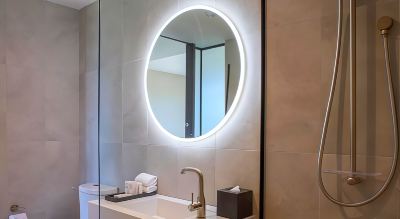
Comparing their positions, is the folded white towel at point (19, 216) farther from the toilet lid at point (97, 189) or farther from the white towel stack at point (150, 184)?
the white towel stack at point (150, 184)

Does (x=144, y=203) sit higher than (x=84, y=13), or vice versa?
(x=84, y=13)

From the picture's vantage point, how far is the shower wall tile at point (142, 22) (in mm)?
2031

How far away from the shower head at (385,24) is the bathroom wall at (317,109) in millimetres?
26

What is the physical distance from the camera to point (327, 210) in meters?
1.33

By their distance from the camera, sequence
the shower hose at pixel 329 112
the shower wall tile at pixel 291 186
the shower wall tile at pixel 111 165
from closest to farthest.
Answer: the shower hose at pixel 329 112, the shower wall tile at pixel 291 186, the shower wall tile at pixel 111 165

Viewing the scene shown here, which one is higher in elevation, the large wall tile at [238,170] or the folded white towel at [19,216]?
the large wall tile at [238,170]

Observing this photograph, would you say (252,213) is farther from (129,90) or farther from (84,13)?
(84,13)

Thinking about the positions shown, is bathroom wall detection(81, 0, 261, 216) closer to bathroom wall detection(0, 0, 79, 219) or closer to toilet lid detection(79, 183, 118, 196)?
toilet lid detection(79, 183, 118, 196)

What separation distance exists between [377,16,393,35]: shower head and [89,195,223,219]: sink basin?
3.90 feet

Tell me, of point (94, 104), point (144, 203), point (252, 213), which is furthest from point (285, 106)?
point (94, 104)

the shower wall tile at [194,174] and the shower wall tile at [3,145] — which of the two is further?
the shower wall tile at [3,145]

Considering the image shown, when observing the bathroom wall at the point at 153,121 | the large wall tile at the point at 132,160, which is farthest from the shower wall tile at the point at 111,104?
the large wall tile at the point at 132,160

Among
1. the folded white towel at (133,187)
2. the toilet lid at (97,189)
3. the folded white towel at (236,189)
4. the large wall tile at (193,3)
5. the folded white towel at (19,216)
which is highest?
the large wall tile at (193,3)

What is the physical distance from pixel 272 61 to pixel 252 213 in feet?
2.64
